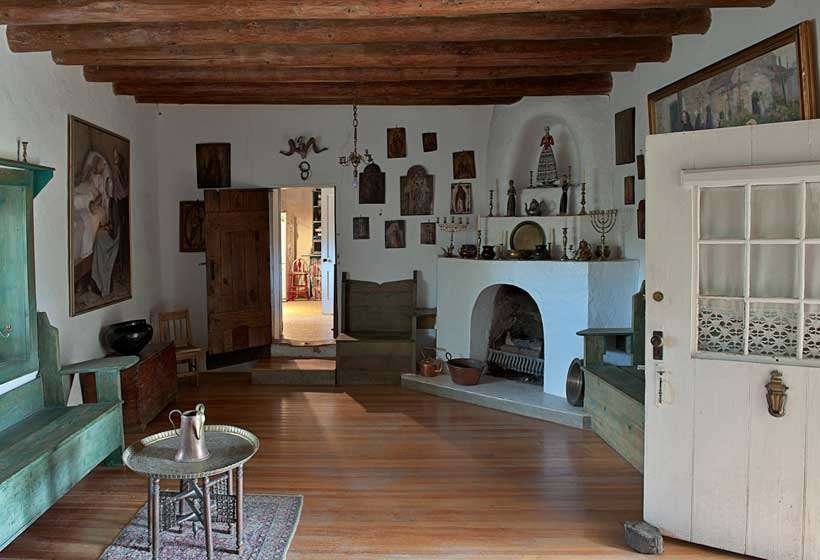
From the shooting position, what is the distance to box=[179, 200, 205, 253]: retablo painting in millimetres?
7770

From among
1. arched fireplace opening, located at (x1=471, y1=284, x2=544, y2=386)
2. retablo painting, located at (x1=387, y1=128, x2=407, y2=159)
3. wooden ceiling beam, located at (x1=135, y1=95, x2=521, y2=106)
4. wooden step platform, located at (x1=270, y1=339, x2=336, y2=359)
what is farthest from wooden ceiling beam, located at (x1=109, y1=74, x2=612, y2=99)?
wooden step platform, located at (x1=270, y1=339, x2=336, y2=359)

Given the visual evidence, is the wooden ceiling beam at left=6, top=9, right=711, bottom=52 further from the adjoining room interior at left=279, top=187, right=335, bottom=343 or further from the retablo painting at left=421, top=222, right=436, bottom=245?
the adjoining room interior at left=279, top=187, right=335, bottom=343

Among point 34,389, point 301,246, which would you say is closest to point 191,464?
point 34,389

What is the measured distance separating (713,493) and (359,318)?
5.02 m

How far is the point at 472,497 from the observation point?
4.15m

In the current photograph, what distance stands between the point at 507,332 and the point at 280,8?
4528mm

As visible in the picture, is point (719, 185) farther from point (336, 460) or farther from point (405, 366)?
point (405, 366)

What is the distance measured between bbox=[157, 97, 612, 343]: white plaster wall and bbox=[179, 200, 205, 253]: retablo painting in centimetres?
7

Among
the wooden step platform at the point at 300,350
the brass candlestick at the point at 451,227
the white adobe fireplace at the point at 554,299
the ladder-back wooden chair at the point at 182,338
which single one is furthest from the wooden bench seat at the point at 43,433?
the brass candlestick at the point at 451,227

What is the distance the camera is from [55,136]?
5.00m

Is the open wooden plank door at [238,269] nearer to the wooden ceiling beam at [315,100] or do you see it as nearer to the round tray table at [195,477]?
the wooden ceiling beam at [315,100]

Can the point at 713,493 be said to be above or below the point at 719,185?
below

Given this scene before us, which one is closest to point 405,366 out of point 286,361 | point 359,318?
point 359,318

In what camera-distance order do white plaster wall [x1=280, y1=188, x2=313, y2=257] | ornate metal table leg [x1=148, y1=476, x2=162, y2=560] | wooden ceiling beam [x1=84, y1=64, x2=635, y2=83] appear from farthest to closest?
white plaster wall [x1=280, y1=188, x2=313, y2=257], wooden ceiling beam [x1=84, y1=64, x2=635, y2=83], ornate metal table leg [x1=148, y1=476, x2=162, y2=560]
